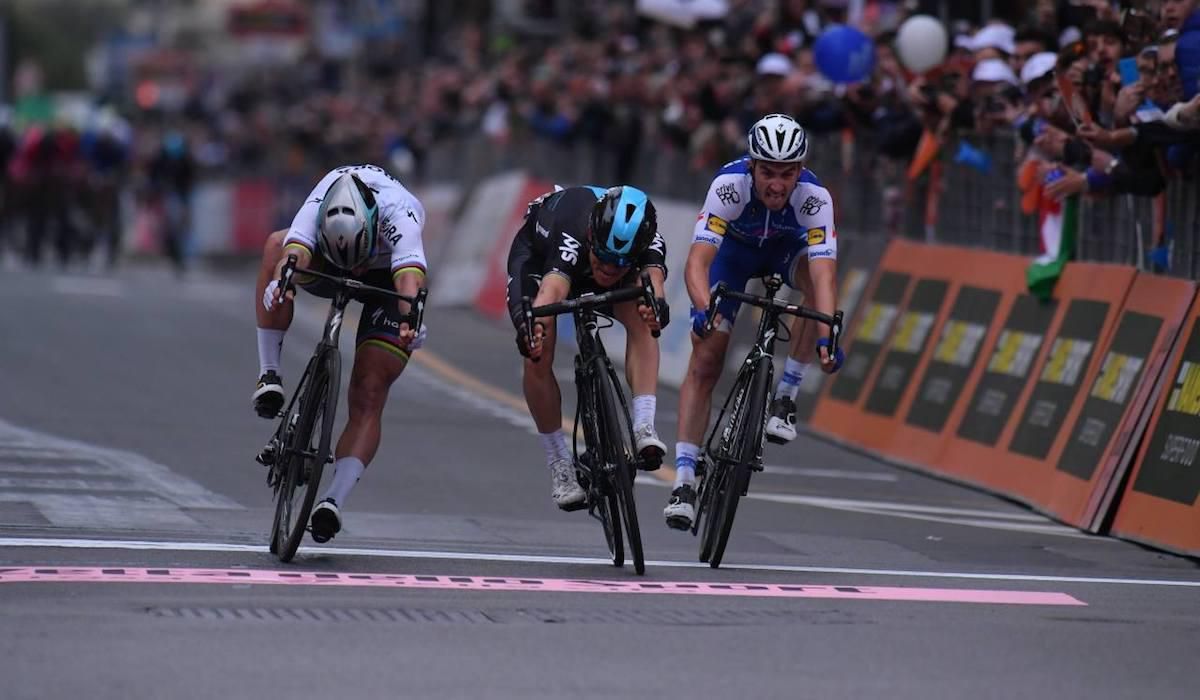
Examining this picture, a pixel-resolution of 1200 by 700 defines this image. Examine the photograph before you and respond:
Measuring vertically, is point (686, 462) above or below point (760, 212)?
below

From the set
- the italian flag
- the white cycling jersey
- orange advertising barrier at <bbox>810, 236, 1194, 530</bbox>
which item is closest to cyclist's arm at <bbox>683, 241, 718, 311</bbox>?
the white cycling jersey

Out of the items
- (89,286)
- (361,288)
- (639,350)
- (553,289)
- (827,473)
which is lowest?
(89,286)

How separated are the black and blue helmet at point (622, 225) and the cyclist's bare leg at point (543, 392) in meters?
0.59

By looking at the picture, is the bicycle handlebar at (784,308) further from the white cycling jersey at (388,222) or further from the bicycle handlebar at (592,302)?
the white cycling jersey at (388,222)

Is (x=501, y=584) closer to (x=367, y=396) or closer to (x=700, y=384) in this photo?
(x=367, y=396)

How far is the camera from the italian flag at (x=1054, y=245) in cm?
1534

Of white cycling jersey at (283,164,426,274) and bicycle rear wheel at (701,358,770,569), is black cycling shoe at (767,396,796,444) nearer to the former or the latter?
bicycle rear wheel at (701,358,770,569)

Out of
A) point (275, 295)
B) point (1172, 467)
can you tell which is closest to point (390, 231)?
point (275, 295)

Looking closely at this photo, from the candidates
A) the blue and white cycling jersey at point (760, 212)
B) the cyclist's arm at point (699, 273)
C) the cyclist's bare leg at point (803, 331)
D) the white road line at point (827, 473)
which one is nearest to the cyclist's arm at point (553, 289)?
the cyclist's arm at point (699, 273)

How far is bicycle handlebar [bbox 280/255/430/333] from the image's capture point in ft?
34.9

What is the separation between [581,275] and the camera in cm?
1120

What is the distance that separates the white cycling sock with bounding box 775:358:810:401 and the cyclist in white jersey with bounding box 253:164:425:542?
204 cm

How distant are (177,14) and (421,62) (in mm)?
107218

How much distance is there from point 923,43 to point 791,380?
635 cm
